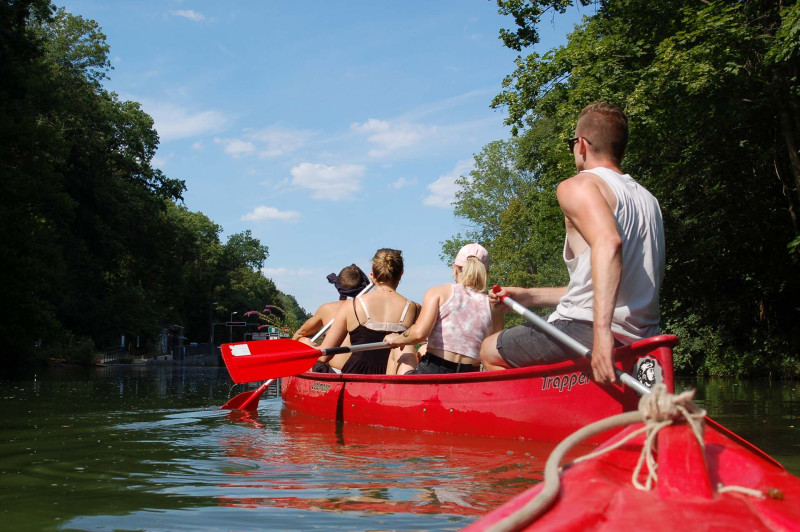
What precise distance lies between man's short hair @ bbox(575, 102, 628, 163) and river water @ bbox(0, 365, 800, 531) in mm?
1622

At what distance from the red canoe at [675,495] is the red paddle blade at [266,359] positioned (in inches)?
223

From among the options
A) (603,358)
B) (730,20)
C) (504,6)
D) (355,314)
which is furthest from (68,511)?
(504,6)

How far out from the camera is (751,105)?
46.3 ft

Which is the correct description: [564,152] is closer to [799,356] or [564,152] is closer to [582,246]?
[799,356]

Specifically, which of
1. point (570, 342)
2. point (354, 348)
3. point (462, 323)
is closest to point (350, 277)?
point (354, 348)

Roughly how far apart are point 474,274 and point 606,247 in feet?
7.87

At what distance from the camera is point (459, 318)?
19.4 feet

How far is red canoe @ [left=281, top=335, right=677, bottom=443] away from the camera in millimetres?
3814

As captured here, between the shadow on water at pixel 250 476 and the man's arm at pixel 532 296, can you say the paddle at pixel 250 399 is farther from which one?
the man's arm at pixel 532 296

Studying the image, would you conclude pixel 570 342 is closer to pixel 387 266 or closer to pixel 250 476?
pixel 250 476

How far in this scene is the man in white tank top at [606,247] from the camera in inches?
132

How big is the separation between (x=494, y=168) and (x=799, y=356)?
98.0 ft

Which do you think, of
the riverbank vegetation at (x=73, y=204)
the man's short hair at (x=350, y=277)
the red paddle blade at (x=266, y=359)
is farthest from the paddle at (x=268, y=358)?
the riverbank vegetation at (x=73, y=204)

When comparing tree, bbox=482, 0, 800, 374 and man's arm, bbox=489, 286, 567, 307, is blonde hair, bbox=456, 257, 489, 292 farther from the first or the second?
tree, bbox=482, 0, 800, 374
